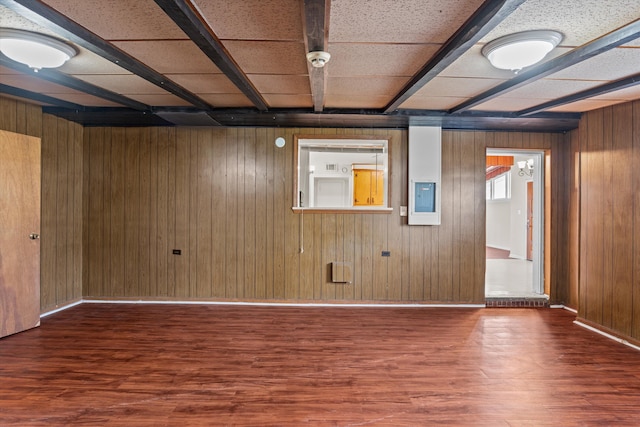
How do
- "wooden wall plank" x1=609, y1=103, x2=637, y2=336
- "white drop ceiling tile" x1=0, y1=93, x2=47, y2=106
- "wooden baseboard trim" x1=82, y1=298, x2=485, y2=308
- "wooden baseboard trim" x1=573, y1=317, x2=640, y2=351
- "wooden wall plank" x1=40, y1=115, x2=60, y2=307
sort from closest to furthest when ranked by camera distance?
"wooden baseboard trim" x1=573, y1=317, x2=640, y2=351, "wooden wall plank" x1=609, y1=103, x2=637, y2=336, "white drop ceiling tile" x1=0, y1=93, x2=47, y2=106, "wooden wall plank" x1=40, y1=115, x2=60, y2=307, "wooden baseboard trim" x1=82, y1=298, x2=485, y2=308

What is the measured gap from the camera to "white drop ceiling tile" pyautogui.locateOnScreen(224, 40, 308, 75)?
237 centimetres

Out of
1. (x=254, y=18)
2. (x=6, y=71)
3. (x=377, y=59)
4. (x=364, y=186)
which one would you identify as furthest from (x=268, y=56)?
(x=364, y=186)

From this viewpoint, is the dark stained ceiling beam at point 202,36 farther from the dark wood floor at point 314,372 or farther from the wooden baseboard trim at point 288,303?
the wooden baseboard trim at point 288,303

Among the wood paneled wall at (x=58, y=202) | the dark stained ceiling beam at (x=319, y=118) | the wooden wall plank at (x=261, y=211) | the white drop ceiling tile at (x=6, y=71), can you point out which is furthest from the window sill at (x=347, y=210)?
the white drop ceiling tile at (x=6, y=71)

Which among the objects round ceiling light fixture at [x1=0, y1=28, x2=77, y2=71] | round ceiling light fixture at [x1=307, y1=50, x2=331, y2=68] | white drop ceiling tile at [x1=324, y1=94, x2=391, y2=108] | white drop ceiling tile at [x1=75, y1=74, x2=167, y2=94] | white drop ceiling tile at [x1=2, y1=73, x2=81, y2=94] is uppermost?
white drop ceiling tile at [x1=324, y1=94, x2=391, y2=108]

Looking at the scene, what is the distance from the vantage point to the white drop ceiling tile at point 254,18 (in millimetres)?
1866

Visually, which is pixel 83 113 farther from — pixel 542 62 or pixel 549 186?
pixel 549 186

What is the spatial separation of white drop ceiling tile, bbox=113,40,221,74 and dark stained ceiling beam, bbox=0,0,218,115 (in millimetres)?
59

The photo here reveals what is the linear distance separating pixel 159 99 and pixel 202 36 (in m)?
1.87

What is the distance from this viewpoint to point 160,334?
350cm

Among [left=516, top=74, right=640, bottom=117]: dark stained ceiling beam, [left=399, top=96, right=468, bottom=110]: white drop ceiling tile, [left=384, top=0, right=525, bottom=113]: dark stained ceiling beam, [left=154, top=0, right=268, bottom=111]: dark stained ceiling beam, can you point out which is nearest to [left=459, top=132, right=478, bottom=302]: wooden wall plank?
[left=516, top=74, right=640, bottom=117]: dark stained ceiling beam

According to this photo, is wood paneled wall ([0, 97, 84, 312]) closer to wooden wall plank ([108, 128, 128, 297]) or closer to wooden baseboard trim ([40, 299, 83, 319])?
wooden baseboard trim ([40, 299, 83, 319])

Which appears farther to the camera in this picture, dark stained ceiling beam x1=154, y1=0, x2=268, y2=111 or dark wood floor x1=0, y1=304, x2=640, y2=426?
dark wood floor x1=0, y1=304, x2=640, y2=426

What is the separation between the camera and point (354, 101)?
3.74m
